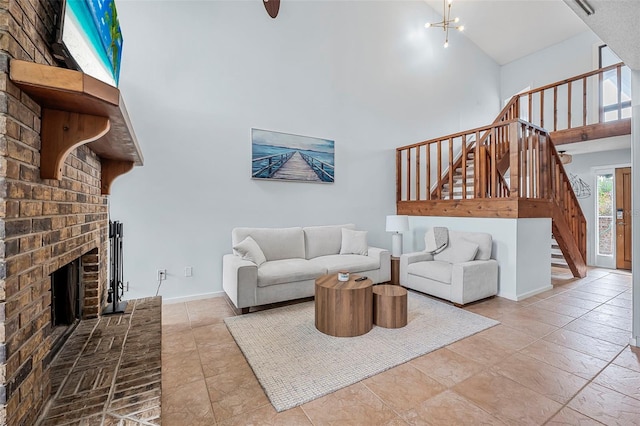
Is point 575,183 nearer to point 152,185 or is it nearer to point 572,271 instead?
point 572,271

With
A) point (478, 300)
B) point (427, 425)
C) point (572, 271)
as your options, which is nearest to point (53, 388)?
point (427, 425)

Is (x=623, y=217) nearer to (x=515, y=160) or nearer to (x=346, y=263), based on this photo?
(x=515, y=160)

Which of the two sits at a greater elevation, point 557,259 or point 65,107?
point 65,107

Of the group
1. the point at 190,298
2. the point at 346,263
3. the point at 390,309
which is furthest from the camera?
the point at 346,263

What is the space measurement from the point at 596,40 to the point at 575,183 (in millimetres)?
2847

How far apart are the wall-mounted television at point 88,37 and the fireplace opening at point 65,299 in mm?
1258

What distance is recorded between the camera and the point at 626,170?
5.38 meters

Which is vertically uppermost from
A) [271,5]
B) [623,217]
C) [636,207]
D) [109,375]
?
[271,5]

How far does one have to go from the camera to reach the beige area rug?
1.86m

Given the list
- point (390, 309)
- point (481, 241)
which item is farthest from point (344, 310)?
point (481, 241)

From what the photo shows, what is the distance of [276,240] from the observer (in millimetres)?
3717

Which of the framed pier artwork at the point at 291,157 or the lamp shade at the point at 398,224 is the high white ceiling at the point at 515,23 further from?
the lamp shade at the point at 398,224

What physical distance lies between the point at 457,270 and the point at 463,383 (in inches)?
63.0

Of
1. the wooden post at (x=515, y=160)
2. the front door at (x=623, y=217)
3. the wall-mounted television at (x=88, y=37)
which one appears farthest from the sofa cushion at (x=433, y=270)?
the front door at (x=623, y=217)
